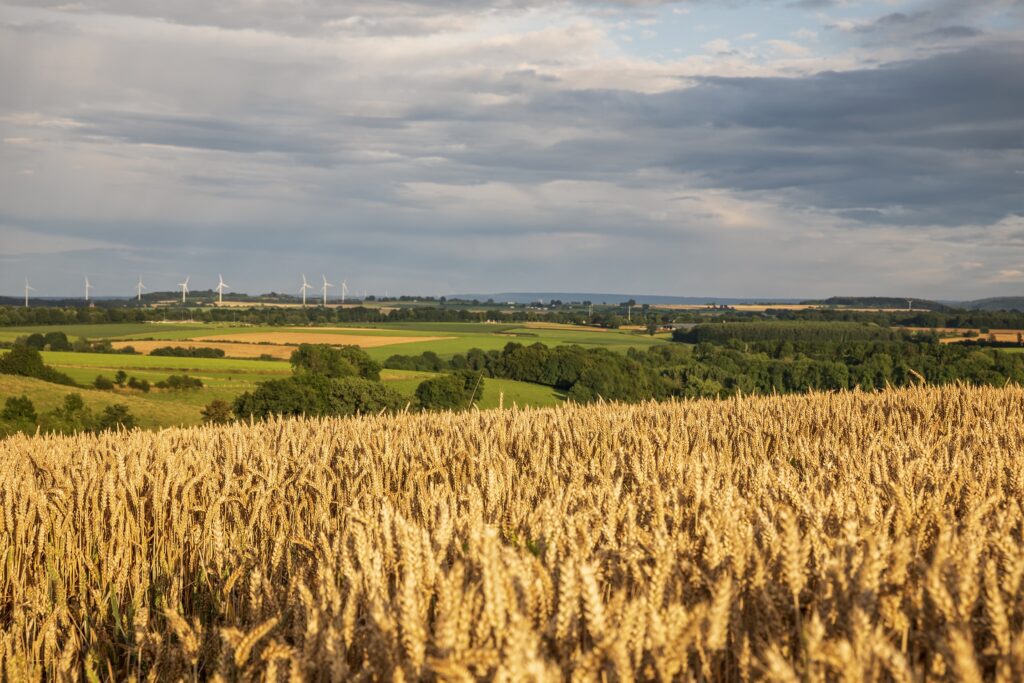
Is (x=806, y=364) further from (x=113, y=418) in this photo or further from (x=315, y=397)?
(x=113, y=418)

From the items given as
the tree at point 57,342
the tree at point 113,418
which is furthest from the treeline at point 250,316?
the tree at point 113,418

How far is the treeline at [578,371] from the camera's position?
187 feet

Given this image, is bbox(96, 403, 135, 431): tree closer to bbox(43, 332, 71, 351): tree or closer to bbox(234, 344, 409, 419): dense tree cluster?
bbox(234, 344, 409, 419): dense tree cluster

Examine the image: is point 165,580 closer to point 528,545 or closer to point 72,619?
point 72,619

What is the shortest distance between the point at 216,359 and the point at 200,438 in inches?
2479

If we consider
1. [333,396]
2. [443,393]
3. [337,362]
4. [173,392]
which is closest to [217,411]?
[333,396]

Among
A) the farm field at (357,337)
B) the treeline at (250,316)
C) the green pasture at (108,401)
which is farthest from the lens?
the treeline at (250,316)

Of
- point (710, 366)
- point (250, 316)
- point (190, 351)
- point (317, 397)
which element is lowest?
point (317, 397)

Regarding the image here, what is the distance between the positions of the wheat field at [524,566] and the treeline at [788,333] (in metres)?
83.1

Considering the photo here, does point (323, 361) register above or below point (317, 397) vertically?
above

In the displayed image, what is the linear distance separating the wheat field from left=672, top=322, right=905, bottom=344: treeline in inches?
3273

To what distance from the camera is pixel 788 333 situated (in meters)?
92.3

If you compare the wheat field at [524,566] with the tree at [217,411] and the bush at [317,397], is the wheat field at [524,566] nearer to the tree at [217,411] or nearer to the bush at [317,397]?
the bush at [317,397]

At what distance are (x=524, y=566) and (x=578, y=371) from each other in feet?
189
